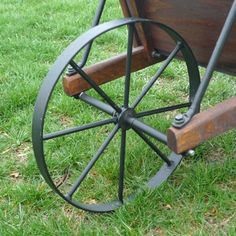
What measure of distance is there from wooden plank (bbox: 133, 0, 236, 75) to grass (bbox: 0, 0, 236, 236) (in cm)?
54

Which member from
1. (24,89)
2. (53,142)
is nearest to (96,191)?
(53,142)

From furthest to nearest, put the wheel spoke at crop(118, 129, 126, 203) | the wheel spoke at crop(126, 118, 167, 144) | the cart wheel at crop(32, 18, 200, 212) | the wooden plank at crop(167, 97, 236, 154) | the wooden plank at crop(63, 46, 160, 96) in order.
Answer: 1. the wooden plank at crop(63, 46, 160, 96)
2. the wheel spoke at crop(118, 129, 126, 203)
3. the wheel spoke at crop(126, 118, 167, 144)
4. the cart wheel at crop(32, 18, 200, 212)
5. the wooden plank at crop(167, 97, 236, 154)

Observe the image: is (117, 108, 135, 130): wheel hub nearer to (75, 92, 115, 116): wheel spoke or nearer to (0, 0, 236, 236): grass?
(75, 92, 115, 116): wheel spoke

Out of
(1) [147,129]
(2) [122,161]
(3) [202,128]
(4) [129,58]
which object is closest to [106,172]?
(2) [122,161]

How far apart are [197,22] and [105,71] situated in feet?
1.65

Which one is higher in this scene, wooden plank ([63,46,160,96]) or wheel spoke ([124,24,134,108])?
wheel spoke ([124,24,134,108])

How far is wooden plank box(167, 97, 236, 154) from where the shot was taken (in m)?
1.66

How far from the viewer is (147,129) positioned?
6.43 feet

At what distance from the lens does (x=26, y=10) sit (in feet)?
16.6

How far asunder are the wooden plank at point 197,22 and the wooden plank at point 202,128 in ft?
1.28

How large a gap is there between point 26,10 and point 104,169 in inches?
125

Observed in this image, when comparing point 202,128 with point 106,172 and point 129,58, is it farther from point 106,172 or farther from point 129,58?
point 106,172

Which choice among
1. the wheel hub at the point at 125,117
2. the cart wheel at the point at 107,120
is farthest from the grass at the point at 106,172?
the wheel hub at the point at 125,117

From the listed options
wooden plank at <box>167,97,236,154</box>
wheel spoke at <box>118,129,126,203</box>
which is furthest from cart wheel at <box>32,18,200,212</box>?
wooden plank at <box>167,97,236,154</box>
